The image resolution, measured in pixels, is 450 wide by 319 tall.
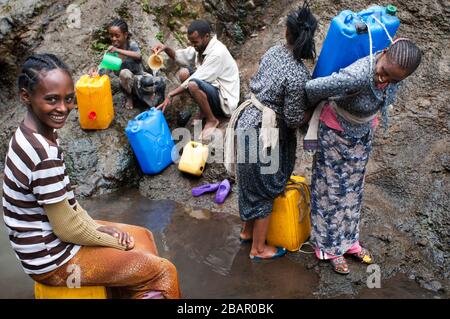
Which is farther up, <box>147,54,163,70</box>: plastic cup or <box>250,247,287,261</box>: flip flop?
<box>147,54,163,70</box>: plastic cup

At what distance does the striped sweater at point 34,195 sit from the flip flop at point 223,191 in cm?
221

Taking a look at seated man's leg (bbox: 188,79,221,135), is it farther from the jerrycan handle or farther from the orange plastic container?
the orange plastic container

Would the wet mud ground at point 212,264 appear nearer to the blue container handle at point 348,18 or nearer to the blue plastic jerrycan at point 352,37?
the blue plastic jerrycan at point 352,37

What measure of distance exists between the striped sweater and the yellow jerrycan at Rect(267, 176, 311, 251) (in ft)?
5.41

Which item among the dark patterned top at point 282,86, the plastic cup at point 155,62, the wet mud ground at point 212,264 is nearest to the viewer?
the dark patterned top at point 282,86

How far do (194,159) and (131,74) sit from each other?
1387 mm

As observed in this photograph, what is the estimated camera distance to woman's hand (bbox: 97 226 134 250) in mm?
2562

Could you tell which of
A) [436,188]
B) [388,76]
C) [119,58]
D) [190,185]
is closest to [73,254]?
[388,76]

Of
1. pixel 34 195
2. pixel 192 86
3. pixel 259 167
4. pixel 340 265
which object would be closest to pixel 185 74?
pixel 192 86

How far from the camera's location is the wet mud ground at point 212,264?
3.41 metres

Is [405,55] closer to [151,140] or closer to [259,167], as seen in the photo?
[259,167]

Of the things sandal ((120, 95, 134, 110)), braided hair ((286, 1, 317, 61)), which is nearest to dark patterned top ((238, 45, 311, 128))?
braided hair ((286, 1, 317, 61))

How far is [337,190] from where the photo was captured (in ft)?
11.1

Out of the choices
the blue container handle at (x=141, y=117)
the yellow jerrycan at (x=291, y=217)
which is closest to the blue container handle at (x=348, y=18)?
the yellow jerrycan at (x=291, y=217)
